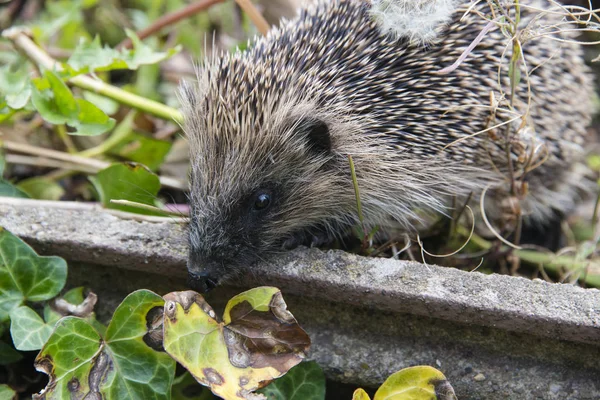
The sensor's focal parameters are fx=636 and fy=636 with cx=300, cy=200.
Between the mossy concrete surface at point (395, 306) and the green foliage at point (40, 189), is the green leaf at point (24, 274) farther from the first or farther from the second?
the green foliage at point (40, 189)

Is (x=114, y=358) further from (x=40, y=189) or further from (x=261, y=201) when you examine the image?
(x=40, y=189)

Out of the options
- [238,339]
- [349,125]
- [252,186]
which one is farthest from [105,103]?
[238,339]

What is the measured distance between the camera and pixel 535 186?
2.94 meters

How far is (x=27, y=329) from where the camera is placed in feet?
6.54

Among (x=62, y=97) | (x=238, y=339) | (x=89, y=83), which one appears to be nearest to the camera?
(x=238, y=339)

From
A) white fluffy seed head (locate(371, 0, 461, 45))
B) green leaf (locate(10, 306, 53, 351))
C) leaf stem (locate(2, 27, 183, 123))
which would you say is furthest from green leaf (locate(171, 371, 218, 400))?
white fluffy seed head (locate(371, 0, 461, 45))

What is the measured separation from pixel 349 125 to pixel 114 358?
1.14m

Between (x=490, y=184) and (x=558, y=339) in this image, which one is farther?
(x=490, y=184)

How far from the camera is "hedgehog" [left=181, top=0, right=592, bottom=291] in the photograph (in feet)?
7.43

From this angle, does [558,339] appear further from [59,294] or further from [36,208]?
[36,208]

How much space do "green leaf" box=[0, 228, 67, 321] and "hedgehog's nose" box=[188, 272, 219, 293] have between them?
42cm

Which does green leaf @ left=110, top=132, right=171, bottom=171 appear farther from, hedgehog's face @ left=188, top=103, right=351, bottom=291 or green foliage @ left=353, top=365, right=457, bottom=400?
green foliage @ left=353, top=365, right=457, bottom=400

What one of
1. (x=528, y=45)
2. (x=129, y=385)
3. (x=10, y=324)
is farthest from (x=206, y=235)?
(x=528, y=45)

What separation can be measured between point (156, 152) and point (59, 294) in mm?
921
